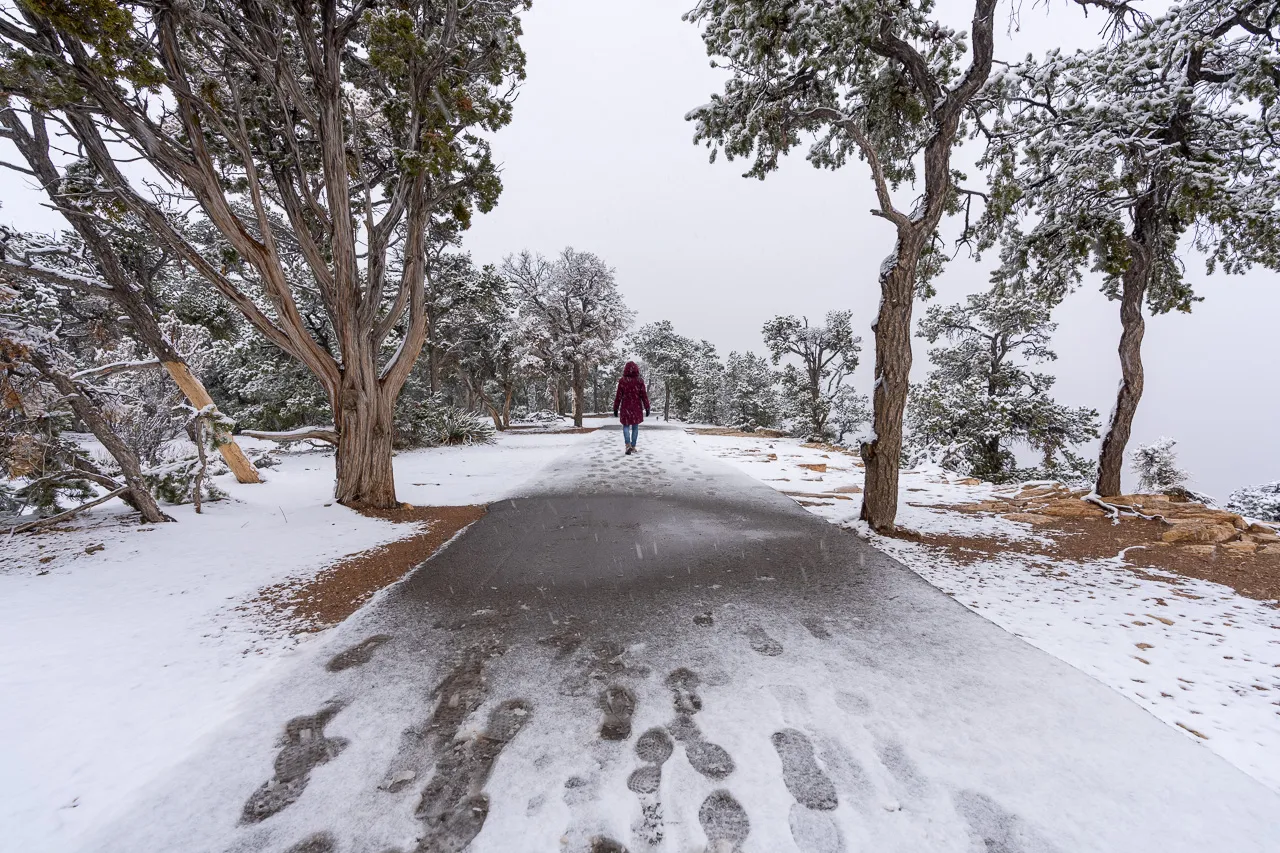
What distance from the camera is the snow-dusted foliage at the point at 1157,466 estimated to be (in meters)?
16.7

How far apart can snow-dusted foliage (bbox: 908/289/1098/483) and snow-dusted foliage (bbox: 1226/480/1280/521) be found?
2.52 m

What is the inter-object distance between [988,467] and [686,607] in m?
12.6

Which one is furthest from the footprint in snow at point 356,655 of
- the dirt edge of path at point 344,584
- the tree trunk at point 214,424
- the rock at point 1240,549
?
the rock at point 1240,549

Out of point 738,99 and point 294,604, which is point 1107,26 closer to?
point 738,99

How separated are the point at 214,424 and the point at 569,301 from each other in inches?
699

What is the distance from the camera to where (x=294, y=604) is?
304 centimetres

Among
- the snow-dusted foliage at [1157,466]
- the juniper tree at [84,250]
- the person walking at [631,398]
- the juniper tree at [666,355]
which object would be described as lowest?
the snow-dusted foliage at [1157,466]

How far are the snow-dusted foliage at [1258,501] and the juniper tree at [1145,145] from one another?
4940 millimetres

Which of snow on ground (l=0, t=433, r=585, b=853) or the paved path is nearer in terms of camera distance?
the paved path

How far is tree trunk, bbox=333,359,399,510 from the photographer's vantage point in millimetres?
5512

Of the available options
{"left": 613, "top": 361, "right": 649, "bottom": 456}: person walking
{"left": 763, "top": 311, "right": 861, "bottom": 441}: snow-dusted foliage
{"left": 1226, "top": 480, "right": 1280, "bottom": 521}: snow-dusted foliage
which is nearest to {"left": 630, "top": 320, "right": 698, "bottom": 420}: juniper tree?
{"left": 763, "top": 311, "right": 861, "bottom": 441}: snow-dusted foliage

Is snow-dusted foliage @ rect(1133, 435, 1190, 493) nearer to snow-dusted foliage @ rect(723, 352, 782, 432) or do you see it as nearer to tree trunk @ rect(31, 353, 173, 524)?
snow-dusted foliage @ rect(723, 352, 782, 432)

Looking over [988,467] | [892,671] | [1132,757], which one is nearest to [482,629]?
[892,671]

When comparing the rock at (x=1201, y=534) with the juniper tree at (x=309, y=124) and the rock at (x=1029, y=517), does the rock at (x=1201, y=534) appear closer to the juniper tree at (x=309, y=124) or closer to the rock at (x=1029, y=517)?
the rock at (x=1029, y=517)
